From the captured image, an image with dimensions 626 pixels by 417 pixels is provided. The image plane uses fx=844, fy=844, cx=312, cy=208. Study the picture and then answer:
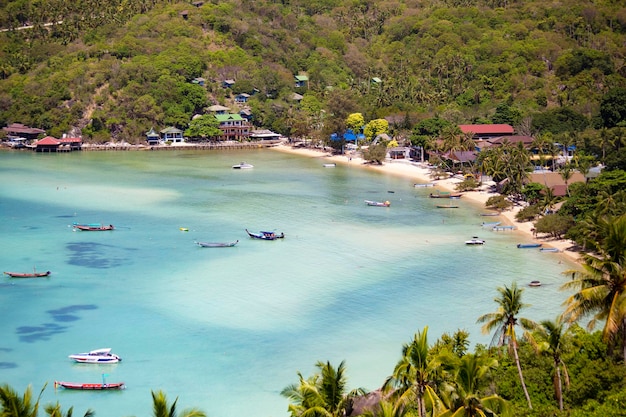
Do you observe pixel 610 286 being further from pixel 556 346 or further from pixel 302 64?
pixel 302 64

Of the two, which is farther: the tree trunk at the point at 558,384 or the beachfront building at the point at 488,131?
the beachfront building at the point at 488,131

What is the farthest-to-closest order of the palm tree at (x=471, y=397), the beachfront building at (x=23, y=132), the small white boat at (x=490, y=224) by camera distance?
the beachfront building at (x=23, y=132)
the small white boat at (x=490, y=224)
the palm tree at (x=471, y=397)

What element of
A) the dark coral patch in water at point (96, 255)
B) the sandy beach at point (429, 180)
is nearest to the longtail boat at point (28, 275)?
the dark coral patch in water at point (96, 255)

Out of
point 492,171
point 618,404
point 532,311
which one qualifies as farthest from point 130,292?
point 492,171

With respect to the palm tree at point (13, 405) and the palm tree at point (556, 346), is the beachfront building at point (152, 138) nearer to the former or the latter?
the palm tree at point (556, 346)

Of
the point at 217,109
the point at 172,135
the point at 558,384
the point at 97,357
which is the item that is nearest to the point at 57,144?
the point at 172,135
